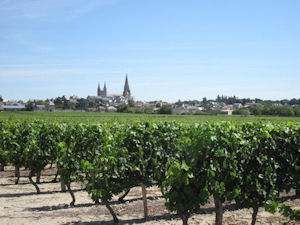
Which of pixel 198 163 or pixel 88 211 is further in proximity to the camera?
pixel 88 211

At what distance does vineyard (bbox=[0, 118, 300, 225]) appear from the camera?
20.5ft

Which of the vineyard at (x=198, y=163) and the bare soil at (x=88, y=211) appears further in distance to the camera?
the bare soil at (x=88, y=211)

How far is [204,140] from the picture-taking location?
6320 millimetres

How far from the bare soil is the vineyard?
53cm

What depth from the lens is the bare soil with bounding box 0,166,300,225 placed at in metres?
8.87

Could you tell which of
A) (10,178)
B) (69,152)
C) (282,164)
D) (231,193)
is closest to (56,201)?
(69,152)

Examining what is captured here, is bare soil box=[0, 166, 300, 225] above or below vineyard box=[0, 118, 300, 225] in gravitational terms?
below

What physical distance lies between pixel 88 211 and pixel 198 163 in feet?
17.9

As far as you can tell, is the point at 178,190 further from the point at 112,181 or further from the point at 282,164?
the point at 282,164

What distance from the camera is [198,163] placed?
6445 mm

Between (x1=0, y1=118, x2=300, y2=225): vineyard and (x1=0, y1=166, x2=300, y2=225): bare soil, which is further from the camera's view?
(x1=0, y1=166, x2=300, y2=225): bare soil

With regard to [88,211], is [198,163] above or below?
above

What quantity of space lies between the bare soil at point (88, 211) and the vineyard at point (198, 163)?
1.73 ft

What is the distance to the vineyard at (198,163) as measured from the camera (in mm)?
6254
